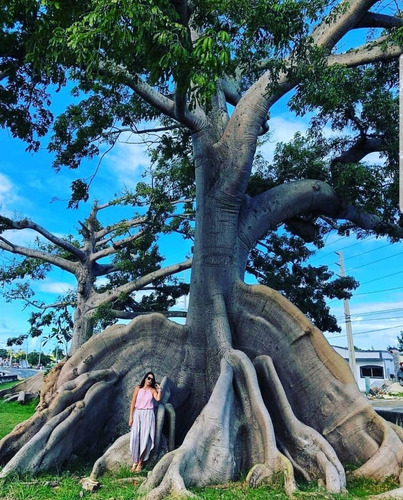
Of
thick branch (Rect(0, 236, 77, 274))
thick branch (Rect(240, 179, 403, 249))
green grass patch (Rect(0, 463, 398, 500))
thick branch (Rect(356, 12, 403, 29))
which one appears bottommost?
green grass patch (Rect(0, 463, 398, 500))

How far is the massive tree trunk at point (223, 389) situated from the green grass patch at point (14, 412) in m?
4.52

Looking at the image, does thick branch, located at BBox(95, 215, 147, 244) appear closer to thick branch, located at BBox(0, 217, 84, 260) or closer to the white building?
thick branch, located at BBox(0, 217, 84, 260)

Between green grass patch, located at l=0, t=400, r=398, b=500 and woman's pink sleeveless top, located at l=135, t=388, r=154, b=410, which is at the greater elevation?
woman's pink sleeveless top, located at l=135, t=388, r=154, b=410

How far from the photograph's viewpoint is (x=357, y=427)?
561 centimetres

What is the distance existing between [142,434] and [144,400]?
396 millimetres

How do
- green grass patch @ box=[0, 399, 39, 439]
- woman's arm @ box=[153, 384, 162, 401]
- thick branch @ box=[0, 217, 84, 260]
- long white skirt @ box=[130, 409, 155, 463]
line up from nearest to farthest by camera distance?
long white skirt @ box=[130, 409, 155, 463]
woman's arm @ box=[153, 384, 162, 401]
green grass patch @ box=[0, 399, 39, 439]
thick branch @ box=[0, 217, 84, 260]

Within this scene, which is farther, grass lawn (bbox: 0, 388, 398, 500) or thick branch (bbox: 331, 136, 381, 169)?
thick branch (bbox: 331, 136, 381, 169)

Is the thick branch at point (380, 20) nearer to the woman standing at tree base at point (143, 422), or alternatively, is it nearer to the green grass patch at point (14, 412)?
the woman standing at tree base at point (143, 422)

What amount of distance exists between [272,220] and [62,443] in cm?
486

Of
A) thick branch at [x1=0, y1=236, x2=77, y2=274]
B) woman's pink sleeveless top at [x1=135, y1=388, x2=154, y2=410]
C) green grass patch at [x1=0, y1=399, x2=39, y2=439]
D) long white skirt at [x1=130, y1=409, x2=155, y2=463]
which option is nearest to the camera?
long white skirt at [x1=130, y1=409, x2=155, y2=463]

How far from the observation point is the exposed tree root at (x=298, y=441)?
15.4ft

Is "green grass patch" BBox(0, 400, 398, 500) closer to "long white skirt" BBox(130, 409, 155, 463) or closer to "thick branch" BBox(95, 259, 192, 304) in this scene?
"long white skirt" BBox(130, 409, 155, 463)

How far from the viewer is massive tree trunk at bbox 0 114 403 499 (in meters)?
4.95

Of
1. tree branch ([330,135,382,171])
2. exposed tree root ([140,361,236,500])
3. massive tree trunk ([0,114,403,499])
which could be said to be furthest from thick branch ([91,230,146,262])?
exposed tree root ([140,361,236,500])
